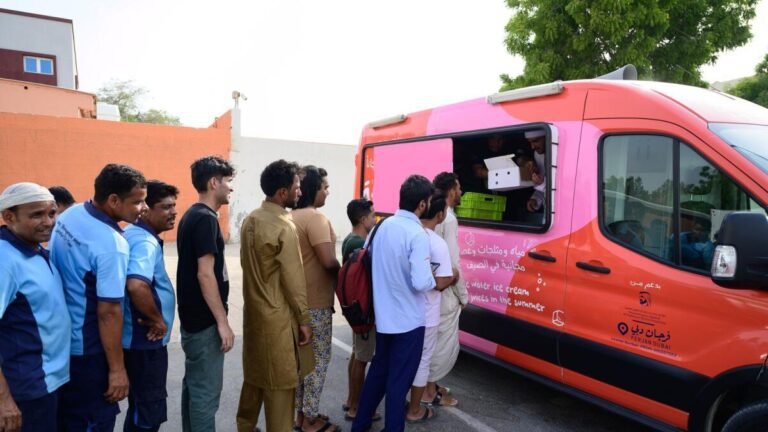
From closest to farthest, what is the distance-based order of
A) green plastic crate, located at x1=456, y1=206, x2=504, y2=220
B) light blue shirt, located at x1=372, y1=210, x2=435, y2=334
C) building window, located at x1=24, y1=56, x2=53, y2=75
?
light blue shirt, located at x1=372, y1=210, x2=435, y2=334 → green plastic crate, located at x1=456, y1=206, x2=504, y2=220 → building window, located at x1=24, y1=56, x2=53, y2=75

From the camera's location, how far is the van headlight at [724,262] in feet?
8.02

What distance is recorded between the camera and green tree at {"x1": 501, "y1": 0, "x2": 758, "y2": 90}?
28.5 ft

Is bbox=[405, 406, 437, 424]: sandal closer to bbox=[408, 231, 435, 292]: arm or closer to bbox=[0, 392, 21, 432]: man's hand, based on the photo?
bbox=[408, 231, 435, 292]: arm

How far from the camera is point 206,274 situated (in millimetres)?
2691

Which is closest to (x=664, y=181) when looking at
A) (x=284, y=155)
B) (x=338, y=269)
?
(x=338, y=269)

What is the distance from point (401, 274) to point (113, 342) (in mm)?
1606

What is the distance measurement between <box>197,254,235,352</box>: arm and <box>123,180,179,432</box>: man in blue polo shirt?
0.21 meters

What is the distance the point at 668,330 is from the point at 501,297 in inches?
51.4

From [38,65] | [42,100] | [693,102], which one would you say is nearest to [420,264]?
[693,102]

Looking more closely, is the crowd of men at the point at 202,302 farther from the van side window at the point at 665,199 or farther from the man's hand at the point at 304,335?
the van side window at the point at 665,199

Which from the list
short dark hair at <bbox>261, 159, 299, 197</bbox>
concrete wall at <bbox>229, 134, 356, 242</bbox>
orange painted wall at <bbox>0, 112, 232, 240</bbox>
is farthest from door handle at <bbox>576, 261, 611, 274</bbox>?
orange painted wall at <bbox>0, 112, 232, 240</bbox>

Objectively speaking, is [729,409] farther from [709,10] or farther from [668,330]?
[709,10]

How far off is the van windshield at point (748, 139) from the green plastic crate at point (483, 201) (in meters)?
1.97

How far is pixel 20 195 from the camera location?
81.8 inches
